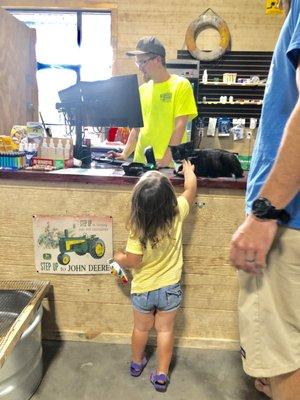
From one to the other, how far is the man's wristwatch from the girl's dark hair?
648 mm

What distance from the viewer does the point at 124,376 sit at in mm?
1769

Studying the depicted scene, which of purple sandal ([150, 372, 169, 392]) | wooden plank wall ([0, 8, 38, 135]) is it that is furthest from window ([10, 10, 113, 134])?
purple sandal ([150, 372, 169, 392])

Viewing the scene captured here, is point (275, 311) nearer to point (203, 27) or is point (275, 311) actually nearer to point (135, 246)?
Answer: point (135, 246)

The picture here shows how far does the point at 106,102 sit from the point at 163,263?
97 cm

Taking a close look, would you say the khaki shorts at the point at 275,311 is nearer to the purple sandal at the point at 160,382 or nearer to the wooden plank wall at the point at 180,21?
the purple sandal at the point at 160,382

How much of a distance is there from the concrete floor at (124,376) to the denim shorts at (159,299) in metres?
0.36

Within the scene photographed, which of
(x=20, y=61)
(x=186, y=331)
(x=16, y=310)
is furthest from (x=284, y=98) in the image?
(x=20, y=61)

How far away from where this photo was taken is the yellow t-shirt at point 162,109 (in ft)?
8.52

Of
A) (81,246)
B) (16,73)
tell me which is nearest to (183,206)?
(81,246)

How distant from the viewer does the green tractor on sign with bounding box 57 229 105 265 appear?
6.06ft

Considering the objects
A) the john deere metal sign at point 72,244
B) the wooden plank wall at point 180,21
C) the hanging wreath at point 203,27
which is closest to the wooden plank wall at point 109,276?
the john deere metal sign at point 72,244

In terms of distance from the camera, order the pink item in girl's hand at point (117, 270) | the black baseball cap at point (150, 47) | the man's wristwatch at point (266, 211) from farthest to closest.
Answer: the black baseball cap at point (150, 47) → the pink item in girl's hand at point (117, 270) → the man's wristwatch at point (266, 211)

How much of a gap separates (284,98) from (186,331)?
1411 millimetres

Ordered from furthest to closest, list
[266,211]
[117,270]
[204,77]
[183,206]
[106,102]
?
[204,77], [106,102], [117,270], [183,206], [266,211]
